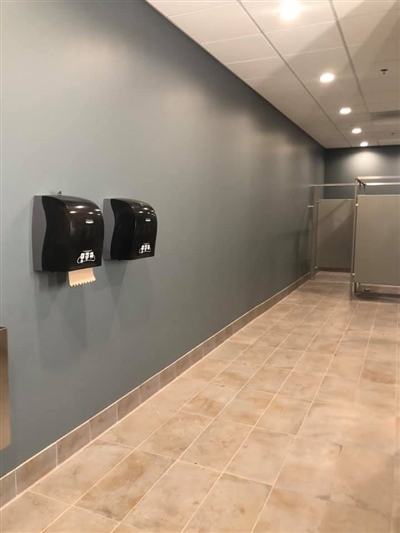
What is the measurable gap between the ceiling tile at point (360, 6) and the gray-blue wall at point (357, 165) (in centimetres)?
618

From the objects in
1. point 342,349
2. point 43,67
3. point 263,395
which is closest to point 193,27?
point 43,67

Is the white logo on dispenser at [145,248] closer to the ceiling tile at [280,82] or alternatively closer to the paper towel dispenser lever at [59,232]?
the paper towel dispenser lever at [59,232]

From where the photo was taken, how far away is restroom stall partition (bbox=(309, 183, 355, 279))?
822 centimetres

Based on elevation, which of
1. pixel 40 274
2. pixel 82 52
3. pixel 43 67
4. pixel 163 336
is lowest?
pixel 163 336

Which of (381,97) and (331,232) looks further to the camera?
(331,232)

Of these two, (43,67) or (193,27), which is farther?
(193,27)

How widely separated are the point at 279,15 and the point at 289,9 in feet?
0.35

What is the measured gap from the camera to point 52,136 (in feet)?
7.03

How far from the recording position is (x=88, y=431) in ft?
8.18

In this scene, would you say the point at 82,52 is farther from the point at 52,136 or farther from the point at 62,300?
the point at 62,300

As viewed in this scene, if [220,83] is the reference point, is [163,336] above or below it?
below

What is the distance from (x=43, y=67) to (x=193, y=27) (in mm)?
1574

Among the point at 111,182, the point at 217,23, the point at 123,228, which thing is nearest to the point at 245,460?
the point at 123,228

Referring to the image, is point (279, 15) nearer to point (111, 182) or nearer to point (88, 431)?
point (111, 182)
